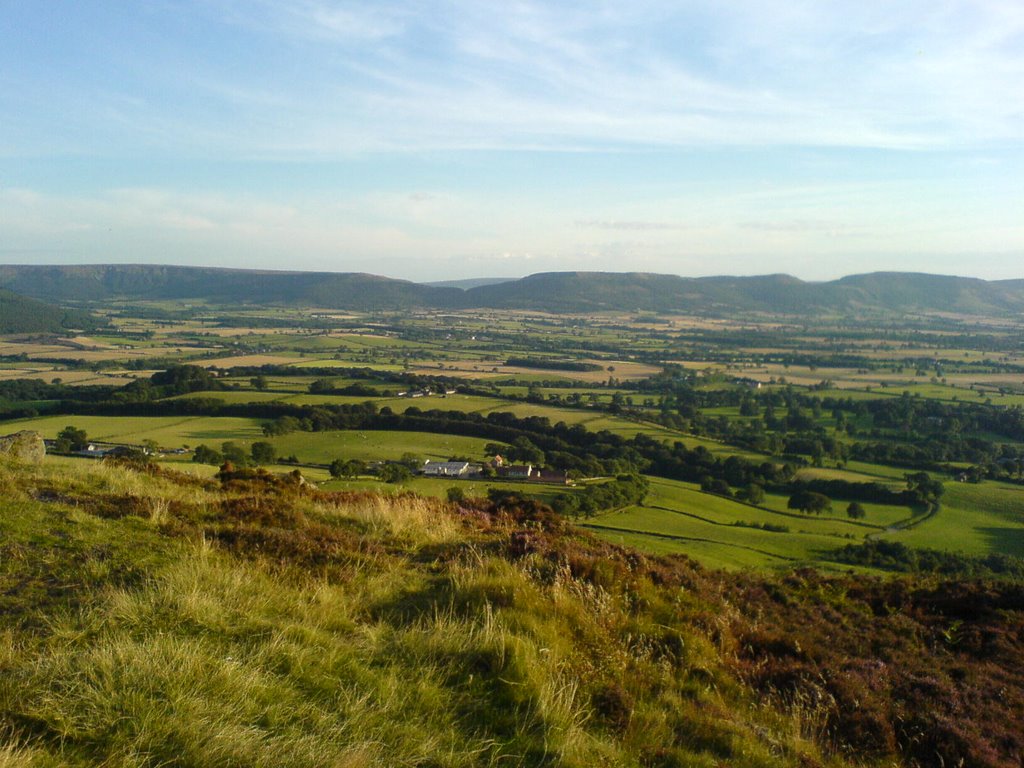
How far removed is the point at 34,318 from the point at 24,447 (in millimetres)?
166719

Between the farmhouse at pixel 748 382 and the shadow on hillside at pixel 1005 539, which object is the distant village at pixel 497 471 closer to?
the shadow on hillside at pixel 1005 539

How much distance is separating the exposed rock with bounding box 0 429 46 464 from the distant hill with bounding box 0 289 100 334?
149 meters

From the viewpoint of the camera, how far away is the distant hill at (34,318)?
139250 millimetres

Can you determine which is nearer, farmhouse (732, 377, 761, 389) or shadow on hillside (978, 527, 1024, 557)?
shadow on hillside (978, 527, 1024, 557)

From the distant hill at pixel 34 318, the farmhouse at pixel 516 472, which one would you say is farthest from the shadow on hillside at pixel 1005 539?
the distant hill at pixel 34 318

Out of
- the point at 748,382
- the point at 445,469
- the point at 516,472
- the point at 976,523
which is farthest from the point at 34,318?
the point at 976,523

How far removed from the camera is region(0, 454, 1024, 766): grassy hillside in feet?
14.4

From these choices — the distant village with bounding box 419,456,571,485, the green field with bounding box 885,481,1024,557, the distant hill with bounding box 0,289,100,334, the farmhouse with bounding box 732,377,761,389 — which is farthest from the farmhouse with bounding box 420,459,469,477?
the distant hill with bounding box 0,289,100,334

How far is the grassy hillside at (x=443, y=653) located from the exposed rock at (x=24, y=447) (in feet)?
14.6

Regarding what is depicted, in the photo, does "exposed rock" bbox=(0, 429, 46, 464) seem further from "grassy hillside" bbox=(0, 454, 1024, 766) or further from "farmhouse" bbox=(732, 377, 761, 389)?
"farmhouse" bbox=(732, 377, 761, 389)

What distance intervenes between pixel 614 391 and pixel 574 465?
44.5m

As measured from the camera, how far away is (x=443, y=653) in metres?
5.80

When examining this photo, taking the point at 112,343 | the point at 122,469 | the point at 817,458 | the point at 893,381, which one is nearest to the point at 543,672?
the point at 122,469

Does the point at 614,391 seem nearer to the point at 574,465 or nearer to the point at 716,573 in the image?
the point at 574,465
